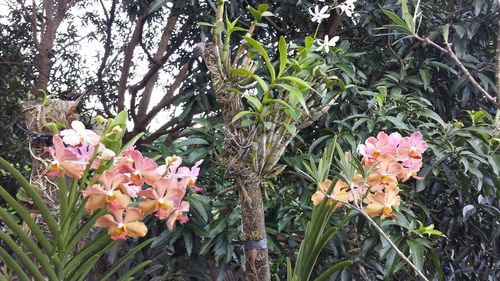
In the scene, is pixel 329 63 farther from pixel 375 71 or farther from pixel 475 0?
pixel 475 0

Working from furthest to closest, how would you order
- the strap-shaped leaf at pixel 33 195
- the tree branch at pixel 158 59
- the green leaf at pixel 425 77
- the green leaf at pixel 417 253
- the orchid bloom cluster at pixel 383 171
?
the tree branch at pixel 158 59 < the green leaf at pixel 425 77 < the green leaf at pixel 417 253 < the orchid bloom cluster at pixel 383 171 < the strap-shaped leaf at pixel 33 195

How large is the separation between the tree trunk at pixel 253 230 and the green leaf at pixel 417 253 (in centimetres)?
59

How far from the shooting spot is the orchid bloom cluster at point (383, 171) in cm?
84

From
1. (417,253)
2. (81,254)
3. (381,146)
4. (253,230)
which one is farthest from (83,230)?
(417,253)

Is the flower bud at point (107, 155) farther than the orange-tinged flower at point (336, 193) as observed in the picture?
No

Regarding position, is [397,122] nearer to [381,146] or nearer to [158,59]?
Result: [381,146]

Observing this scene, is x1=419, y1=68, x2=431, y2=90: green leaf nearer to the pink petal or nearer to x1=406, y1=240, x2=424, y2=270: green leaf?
x1=406, y1=240, x2=424, y2=270: green leaf

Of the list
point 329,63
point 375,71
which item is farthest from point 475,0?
point 329,63

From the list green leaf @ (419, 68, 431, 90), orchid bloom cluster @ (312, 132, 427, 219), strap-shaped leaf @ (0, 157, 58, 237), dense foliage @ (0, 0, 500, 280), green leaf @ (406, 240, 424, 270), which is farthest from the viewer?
green leaf @ (419, 68, 431, 90)

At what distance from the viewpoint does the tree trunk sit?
90 cm

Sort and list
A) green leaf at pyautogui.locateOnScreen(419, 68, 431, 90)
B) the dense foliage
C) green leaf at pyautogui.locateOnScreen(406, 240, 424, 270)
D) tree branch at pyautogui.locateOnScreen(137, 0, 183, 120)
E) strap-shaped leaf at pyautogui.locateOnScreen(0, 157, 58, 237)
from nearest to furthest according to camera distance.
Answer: strap-shaped leaf at pyautogui.locateOnScreen(0, 157, 58, 237)
green leaf at pyautogui.locateOnScreen(406, 240, 424, 270)
the dense foliage
green leaf at pyautogui.locateOnScreen(419, 68, 431, 90)
tree branch at pyautogui.locateOnScreen(137, 0, 183, 120)

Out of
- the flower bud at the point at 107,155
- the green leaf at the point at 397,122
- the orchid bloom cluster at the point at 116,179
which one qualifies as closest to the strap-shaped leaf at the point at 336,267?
the orchid bloom cluster at the point at 116,179

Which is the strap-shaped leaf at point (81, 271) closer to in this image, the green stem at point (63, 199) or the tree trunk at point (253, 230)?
the green stem at point (63, 199)

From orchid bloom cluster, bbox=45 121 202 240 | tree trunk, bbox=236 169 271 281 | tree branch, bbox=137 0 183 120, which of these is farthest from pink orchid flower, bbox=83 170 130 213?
tree branch, bbox=137 0 183 120
